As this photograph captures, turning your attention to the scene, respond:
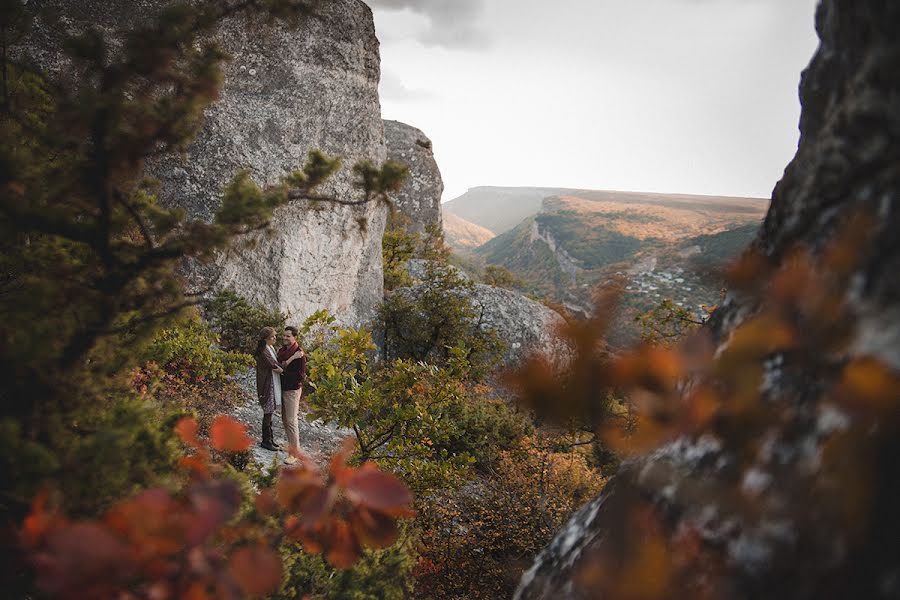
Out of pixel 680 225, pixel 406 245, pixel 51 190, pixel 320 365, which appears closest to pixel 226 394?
pixel 320 365

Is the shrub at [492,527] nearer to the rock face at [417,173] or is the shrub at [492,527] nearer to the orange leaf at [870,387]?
the orange leaf at [870,387]

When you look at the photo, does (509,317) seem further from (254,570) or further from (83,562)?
(83,562)

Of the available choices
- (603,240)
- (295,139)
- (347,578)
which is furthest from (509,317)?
(603,240)

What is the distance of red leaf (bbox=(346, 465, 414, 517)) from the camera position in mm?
1062

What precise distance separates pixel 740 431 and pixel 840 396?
0.29 meters

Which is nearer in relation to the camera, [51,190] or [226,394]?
[51,190]

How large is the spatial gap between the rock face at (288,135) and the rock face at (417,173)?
16.3 m

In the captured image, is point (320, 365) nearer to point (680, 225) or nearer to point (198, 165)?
point (198, 165)

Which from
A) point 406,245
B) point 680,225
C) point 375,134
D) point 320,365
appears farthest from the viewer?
point 680,225

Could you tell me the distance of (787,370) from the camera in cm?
102

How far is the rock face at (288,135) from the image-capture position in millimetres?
11711

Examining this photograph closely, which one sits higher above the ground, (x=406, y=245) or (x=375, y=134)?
(x=375, y=134)

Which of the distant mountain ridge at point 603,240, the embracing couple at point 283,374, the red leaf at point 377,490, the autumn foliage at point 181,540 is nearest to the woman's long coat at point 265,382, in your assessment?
the embracing couple at point 283,374

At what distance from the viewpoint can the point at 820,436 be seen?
875 millimetres
